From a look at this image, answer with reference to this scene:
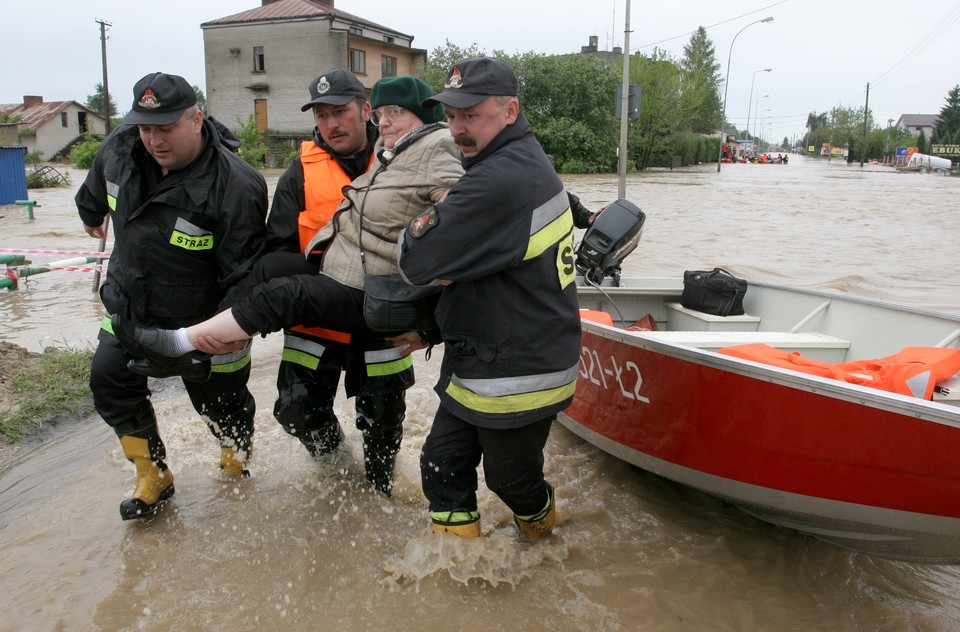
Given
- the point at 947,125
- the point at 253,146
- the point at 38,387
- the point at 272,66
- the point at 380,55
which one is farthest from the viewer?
the point at 947,125

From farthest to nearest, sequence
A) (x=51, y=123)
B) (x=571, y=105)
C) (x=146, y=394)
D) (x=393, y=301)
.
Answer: (x=51, y=123) → (x=571, y=105) → (x=146, y=394) → (x=393, y=301)

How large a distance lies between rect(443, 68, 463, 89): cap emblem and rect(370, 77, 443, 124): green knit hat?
37 cm

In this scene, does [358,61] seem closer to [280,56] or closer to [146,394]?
[280,56]

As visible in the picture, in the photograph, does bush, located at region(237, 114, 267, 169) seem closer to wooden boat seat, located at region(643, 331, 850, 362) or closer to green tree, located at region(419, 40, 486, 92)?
green tree, located at region(419, 40, 486, 92)

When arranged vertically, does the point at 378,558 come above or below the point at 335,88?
below

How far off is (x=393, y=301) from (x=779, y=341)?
2680 mm

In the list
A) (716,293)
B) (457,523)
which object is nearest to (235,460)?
(457,523)

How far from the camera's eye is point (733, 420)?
131 inches

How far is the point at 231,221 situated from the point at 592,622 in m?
2.27

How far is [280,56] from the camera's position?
139ft

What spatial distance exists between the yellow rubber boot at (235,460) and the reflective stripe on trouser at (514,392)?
1.80 m

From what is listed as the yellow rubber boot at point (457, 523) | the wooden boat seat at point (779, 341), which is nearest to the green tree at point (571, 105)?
the wooden boat seat at point (779, 341)

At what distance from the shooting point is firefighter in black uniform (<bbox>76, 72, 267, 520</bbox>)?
3.19 metres

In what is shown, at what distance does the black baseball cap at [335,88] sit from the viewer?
125 inches
